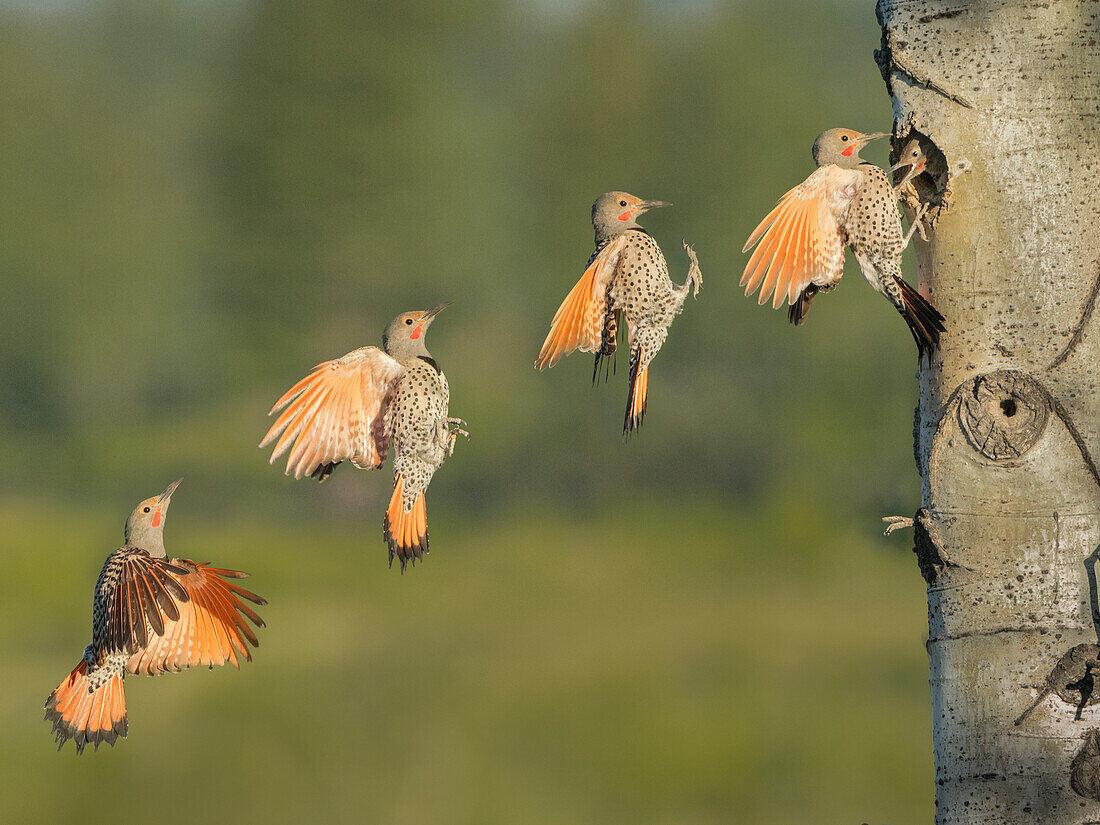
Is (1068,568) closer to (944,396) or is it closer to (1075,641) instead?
A: (1075,641)

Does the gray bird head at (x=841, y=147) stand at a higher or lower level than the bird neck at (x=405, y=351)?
higher

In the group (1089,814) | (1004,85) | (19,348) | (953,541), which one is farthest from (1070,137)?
(19,348)

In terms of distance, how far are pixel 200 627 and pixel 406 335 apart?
0.47 meters

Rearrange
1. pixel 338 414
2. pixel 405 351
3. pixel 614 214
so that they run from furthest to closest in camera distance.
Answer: pixel 614 214 → pixel 405 351 → pixel 338 414

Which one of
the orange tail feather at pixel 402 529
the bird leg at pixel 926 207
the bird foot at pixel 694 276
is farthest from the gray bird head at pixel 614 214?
the orange tail feather at pixel 402 529

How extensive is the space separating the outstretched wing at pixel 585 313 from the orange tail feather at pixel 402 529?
0.23 meters

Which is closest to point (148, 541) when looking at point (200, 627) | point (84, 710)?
point (200, 627)

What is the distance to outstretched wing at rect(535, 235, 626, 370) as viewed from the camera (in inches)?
56.2

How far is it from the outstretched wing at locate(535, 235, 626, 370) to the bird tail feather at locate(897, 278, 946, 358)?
361 mm

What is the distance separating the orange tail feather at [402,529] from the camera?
4.58 ft

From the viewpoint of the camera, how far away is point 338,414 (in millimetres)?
1343

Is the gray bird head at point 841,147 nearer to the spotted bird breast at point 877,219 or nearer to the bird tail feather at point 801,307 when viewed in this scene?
the spotted bird breast at point 877,219

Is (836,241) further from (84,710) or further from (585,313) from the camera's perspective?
(84,710)

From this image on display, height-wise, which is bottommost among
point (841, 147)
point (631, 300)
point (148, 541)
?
point (148, 541)
